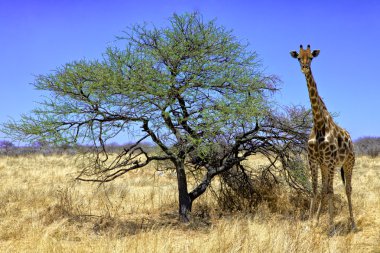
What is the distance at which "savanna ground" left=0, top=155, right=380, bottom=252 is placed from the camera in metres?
7.34

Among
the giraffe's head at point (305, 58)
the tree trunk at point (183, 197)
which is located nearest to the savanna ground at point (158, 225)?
the tree trunk at point (183, 197)

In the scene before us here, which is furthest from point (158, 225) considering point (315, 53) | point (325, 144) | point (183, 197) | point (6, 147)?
point (6, 147)

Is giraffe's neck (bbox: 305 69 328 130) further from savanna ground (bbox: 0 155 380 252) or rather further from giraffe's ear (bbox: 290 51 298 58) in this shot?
savanna ground (bbox: 0 155 380 252)

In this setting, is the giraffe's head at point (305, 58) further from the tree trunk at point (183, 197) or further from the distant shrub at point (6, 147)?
the distant shrub at point (6, 147)

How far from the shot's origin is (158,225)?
11.0 meters

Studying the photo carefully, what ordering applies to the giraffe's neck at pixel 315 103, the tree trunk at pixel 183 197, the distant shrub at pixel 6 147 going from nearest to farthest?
the giraffe's neck at pixel 315 103
the tree trunk at pixel 183 197
the distant shrub at pixel 6 147

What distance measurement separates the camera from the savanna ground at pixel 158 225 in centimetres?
734

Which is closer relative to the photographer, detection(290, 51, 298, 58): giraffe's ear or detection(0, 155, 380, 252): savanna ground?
detection(0, 155, 380, 252): savanna ground

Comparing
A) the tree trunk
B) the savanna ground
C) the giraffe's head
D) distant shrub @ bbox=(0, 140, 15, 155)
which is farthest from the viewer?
distant shrub @ bbox=(0, 140, 15, 155)

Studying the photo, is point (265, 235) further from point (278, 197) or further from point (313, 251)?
point (278, 197)

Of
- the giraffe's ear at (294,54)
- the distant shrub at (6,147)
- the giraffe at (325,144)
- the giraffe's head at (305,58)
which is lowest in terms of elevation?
the giraffe at (325,144)

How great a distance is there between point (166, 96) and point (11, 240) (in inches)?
179

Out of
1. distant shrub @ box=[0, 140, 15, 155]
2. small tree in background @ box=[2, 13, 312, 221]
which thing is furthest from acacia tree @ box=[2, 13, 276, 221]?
distant shrub @ box=[0, 140, 15, 155]

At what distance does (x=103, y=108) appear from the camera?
421 inches
